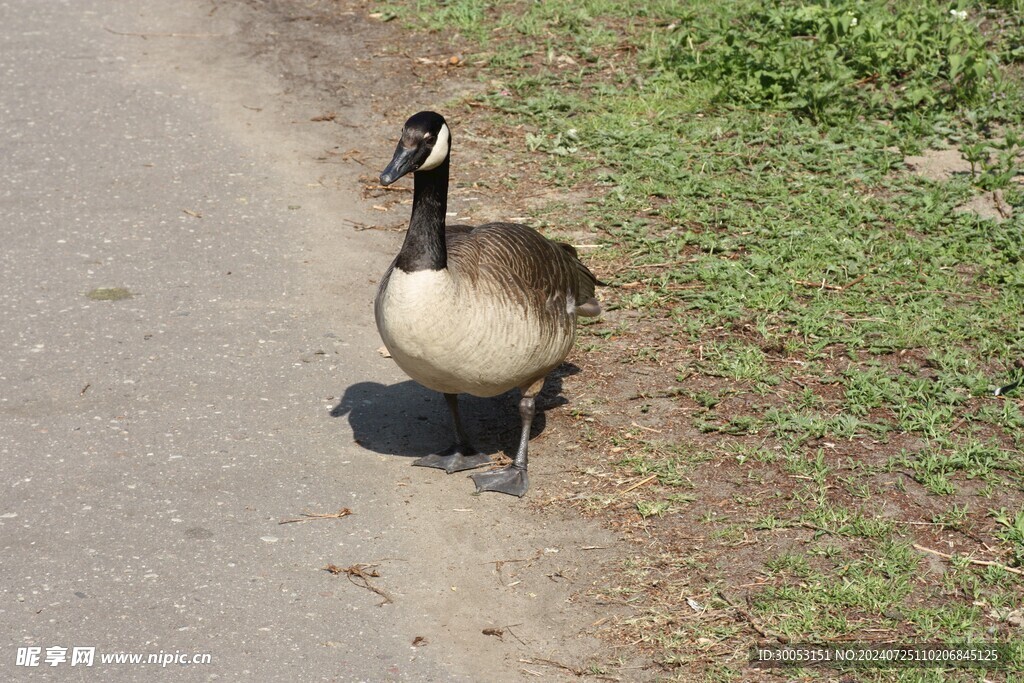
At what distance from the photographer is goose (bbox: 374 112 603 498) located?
4.47m

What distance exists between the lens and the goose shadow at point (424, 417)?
17.7ft

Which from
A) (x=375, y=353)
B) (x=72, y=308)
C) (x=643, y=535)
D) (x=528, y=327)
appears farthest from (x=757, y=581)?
(x=72, y=308)

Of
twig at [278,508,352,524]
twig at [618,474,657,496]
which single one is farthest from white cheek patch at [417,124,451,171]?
twig at [618,474,657,496]

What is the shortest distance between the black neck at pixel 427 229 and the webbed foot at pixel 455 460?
1.07 metres

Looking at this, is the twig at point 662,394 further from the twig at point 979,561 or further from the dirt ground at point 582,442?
the twig at point 979,561

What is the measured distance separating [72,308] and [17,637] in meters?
2.73

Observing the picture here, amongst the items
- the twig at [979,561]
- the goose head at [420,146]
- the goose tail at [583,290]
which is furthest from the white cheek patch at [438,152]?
the twig at [979,561]

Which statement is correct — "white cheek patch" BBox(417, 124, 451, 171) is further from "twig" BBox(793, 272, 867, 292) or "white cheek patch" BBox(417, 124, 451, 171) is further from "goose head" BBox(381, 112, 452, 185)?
"twig" BBox(793, 272, 867, 292)

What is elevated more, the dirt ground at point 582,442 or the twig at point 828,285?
the twig at point 828,285

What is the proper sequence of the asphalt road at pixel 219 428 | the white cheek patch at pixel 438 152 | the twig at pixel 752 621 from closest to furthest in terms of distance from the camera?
the twig at pixel 752 621
the asphalt road at pixel 219 428
the white cheek patch at pixel 438 152

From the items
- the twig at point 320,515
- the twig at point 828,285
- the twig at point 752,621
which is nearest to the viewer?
the twig at point 752,621

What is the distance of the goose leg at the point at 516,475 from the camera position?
193 inches

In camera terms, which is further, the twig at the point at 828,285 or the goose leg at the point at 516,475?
the twig at the point at 828,285

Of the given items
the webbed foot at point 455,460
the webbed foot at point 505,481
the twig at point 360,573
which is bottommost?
the twig at point 360,573
